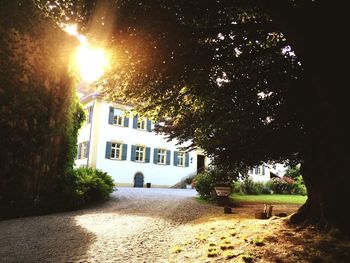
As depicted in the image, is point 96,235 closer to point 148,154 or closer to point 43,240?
point 43,240

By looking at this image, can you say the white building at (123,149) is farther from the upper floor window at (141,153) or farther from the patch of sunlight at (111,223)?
the patch of sunlight at (111,223)

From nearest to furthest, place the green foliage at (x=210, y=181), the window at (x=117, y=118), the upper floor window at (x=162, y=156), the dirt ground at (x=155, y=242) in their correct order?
the dirt ground at (x=155, y=242) → the green foliage at (x=210, y=181) → the window at (x=117, y=118) → the upper floor window at (x=162, y=156)

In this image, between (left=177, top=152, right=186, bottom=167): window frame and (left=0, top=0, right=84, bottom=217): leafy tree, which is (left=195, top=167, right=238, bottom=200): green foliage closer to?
(left=0, top=0, right=84, bottom=217): leafy tree

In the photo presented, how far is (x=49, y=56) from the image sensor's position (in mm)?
9453

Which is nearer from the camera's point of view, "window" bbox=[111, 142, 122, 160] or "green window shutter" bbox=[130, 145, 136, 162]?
"window" bbox=[111, 142, 122, 160]

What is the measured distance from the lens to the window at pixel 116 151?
21.9m

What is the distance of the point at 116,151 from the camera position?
72.7 ft

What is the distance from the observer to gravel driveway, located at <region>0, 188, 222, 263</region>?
4223mm

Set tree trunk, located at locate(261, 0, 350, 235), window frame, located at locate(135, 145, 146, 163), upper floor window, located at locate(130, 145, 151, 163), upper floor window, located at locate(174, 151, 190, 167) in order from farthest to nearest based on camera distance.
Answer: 1. upper floor window, located at locate(174, 151, 190, 167)
2. window frame, located at locate(135, 145, 146, 163)
3. upper floor window, located at locate(130, 145, 151, 163)
4. tree trunk, located at locate(261, 0, 350, 235)

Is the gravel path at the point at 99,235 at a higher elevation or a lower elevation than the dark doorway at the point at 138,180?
lower

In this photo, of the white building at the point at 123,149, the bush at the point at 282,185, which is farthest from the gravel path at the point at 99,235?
the bush at the point at 282,185

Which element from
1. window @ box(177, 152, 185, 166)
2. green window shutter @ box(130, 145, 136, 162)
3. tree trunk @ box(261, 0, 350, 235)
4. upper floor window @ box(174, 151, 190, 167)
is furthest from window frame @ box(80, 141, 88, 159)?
tree trunk @ box(261, 0, 350, 235)

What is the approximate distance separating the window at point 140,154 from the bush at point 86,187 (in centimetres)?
1147

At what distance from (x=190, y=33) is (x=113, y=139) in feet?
58.6
